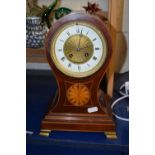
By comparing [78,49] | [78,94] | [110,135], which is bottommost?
[110,135]

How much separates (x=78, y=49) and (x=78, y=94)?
0.14 m

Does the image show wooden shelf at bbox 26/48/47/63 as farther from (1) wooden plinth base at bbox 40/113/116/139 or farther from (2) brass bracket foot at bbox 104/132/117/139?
(2) brass bracket foot at bbox 104/132/117/139

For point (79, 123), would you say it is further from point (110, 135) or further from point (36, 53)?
point (36, 53)

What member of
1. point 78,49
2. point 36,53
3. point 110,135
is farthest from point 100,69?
point 36,53

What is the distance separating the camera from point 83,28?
71cm

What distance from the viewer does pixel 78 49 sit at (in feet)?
2.40

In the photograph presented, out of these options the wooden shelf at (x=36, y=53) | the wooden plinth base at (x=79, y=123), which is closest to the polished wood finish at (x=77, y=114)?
the wooden plinth base at (x=79, y=123)

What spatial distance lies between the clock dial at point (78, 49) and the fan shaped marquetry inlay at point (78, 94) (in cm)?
4

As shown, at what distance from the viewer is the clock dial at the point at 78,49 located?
2.34 ft

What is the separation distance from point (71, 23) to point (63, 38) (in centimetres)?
5

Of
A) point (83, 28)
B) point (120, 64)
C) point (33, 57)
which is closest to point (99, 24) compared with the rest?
point (83, 28)

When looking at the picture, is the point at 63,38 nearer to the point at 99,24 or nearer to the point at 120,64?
the point at 99,24

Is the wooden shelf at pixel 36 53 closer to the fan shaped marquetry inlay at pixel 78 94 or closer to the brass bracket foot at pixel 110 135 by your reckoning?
the fan shaped marquetry inlay at pixel 78 94
